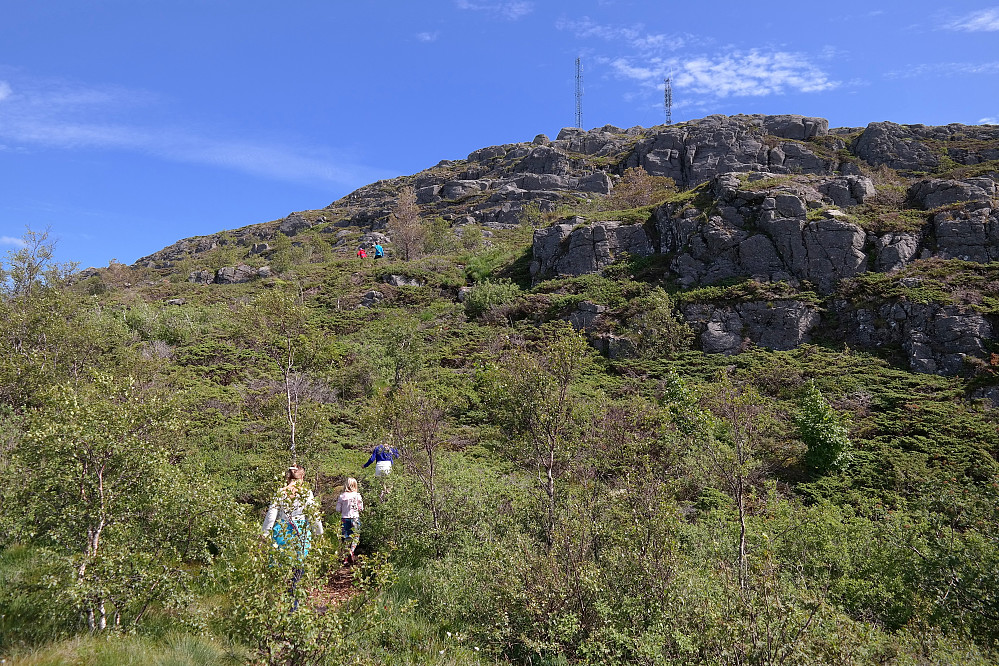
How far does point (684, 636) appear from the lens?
468 cm

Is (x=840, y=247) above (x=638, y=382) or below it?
above

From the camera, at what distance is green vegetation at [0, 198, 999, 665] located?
178 inches

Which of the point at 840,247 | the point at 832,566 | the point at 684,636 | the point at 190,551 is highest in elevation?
the point at 840,247

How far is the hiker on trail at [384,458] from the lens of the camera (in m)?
9.41

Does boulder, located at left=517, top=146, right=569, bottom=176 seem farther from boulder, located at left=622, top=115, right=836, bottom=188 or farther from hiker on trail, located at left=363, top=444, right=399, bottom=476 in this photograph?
hiker on trail, located at left=363, top=444, right=399, bottom=476

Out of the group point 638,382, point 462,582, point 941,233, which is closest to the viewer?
point 462,582

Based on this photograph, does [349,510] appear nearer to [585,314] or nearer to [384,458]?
[384,458]

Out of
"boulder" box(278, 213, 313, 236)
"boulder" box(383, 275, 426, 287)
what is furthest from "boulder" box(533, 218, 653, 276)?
"boulder" box(278, 213, 313, 236)

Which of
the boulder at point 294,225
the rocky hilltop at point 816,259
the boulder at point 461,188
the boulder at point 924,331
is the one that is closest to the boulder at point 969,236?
the rocky hilltop at point 816,259

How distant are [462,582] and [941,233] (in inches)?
900

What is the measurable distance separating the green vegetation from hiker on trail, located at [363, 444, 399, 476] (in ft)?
1.15

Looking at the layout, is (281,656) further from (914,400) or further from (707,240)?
(707,240)

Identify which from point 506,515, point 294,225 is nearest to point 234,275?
point 506,515

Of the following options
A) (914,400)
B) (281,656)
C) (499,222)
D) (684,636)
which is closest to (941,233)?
(914,400)
